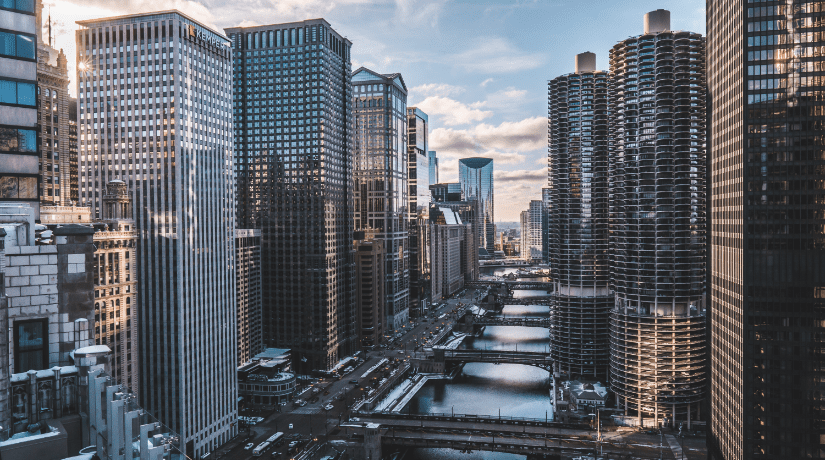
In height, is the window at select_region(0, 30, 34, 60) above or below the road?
above

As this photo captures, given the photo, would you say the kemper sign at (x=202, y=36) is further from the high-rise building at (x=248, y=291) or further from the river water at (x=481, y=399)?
the river water at (x=481, y=399)

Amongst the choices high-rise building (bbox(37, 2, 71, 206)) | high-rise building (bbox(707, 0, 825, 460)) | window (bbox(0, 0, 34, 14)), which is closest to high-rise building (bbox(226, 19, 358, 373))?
high-rise building (bbox(37, 2, 71, 206))

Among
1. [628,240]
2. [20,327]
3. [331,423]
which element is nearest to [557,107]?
[628,240]

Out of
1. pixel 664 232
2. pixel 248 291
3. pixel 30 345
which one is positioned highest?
pixel 664 232

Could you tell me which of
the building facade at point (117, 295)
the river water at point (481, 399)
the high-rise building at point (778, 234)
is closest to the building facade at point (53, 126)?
the building facade at point (117, 295)

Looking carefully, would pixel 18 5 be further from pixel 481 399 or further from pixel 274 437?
pixel 481 399

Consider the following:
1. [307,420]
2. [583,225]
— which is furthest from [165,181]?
[583,225]

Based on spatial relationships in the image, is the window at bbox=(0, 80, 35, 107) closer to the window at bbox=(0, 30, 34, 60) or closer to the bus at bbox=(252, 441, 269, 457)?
the window at bbox=(0, 30, 34, 60)
